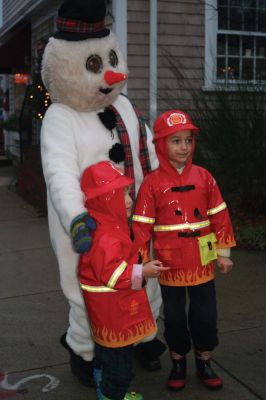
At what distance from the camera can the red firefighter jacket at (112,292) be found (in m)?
2.59

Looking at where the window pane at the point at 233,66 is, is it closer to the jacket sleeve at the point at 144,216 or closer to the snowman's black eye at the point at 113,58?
the snowman's black eye at the point at 113,58

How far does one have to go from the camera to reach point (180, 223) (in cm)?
305

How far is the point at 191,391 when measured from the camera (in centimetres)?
324

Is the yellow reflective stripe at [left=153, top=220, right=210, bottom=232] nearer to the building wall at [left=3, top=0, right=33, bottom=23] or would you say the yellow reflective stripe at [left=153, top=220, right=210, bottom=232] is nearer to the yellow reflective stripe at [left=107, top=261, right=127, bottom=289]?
the yellow reflective stripe at [left=107, top=261, right=127, bottom=289]

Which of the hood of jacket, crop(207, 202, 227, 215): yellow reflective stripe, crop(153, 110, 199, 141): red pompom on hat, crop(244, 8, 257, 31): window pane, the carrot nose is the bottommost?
crop(207, 202, 227, 215): yellow reflective stripe

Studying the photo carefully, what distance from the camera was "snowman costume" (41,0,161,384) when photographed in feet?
9.96

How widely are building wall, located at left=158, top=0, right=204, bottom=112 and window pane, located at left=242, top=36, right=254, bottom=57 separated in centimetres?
84

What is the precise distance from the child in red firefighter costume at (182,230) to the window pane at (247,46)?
21.2 ft

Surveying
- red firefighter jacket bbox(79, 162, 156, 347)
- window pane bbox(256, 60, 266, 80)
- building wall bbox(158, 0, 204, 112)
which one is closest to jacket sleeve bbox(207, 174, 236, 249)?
red firefighter jacket bbox(79, 162, 156, 347)

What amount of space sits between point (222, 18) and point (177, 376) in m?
6.83

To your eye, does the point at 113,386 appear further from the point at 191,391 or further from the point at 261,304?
the point at 261,304

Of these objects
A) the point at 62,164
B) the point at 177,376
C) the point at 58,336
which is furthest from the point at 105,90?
the point at 58,336

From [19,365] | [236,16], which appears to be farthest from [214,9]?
[19,365]

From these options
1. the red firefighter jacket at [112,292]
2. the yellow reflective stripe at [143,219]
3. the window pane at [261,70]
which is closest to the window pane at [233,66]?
the window pane at [261,70]
